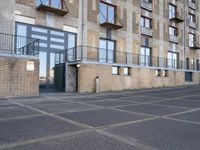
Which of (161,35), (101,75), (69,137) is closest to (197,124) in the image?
(69,137)

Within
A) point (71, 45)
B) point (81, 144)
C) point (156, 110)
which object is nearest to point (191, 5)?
point (71, 45)

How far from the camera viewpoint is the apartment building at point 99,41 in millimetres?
16000

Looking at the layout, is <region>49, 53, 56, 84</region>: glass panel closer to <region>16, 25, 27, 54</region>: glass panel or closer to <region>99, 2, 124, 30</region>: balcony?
<region>16, 25, 27, 54</region>: glass panel

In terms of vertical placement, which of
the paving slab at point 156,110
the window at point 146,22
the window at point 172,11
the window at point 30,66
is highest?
the window at point 172,11

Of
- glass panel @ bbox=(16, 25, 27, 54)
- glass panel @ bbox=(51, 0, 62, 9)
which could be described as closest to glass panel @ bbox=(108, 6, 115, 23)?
glass panel @ bbox=(51, 0, 62, 9)

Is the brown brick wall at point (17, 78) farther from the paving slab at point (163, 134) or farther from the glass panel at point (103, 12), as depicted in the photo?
the paving slab at point (163, 134)

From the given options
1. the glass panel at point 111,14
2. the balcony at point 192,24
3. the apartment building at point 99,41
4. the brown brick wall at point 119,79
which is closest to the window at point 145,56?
the apartment building at point 99,41

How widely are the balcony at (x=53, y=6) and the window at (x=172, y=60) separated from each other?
46.4ft

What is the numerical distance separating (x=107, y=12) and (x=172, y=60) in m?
10.7

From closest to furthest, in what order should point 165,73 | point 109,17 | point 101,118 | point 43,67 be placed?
point 101,118 → point 43,67 → point 109,17 → point 165,73

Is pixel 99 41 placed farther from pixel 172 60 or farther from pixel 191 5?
pixel 191 5

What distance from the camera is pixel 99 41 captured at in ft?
63.8

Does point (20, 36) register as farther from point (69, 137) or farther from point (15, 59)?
point (69, 137)

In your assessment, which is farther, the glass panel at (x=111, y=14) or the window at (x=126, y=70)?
the glass panel at (x=111, y=14)
